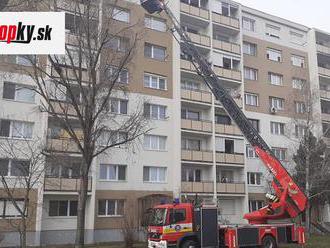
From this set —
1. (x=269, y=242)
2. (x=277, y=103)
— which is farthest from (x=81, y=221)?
(x=277, y=103)

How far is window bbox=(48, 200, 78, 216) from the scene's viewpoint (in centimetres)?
3069

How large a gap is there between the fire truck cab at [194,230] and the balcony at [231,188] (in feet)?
50.3

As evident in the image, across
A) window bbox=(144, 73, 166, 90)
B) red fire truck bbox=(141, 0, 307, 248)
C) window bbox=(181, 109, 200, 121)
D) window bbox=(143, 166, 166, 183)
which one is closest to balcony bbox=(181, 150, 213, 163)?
window bbox=(143, 166, 166, 183)

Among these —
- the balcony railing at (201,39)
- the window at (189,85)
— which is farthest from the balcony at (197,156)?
the balcony railing at (201,39)

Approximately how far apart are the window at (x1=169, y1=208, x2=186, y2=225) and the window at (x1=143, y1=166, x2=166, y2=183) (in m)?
14.1

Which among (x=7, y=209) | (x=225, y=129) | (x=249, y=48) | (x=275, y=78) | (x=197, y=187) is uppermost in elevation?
(x=249, y=48)

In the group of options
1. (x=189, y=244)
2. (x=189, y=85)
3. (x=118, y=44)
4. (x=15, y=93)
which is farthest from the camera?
(x=189, y=85)

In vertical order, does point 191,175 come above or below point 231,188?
above

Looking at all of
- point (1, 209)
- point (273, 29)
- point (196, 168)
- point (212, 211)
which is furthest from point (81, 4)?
A: point (273, 29)

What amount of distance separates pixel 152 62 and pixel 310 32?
23097 mm

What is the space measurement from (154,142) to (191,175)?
4.84 meters

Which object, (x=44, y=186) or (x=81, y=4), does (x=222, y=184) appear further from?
(x=81, y=4)

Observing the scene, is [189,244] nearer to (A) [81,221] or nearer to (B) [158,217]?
(B) [158,217]

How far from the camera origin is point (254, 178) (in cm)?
4147
